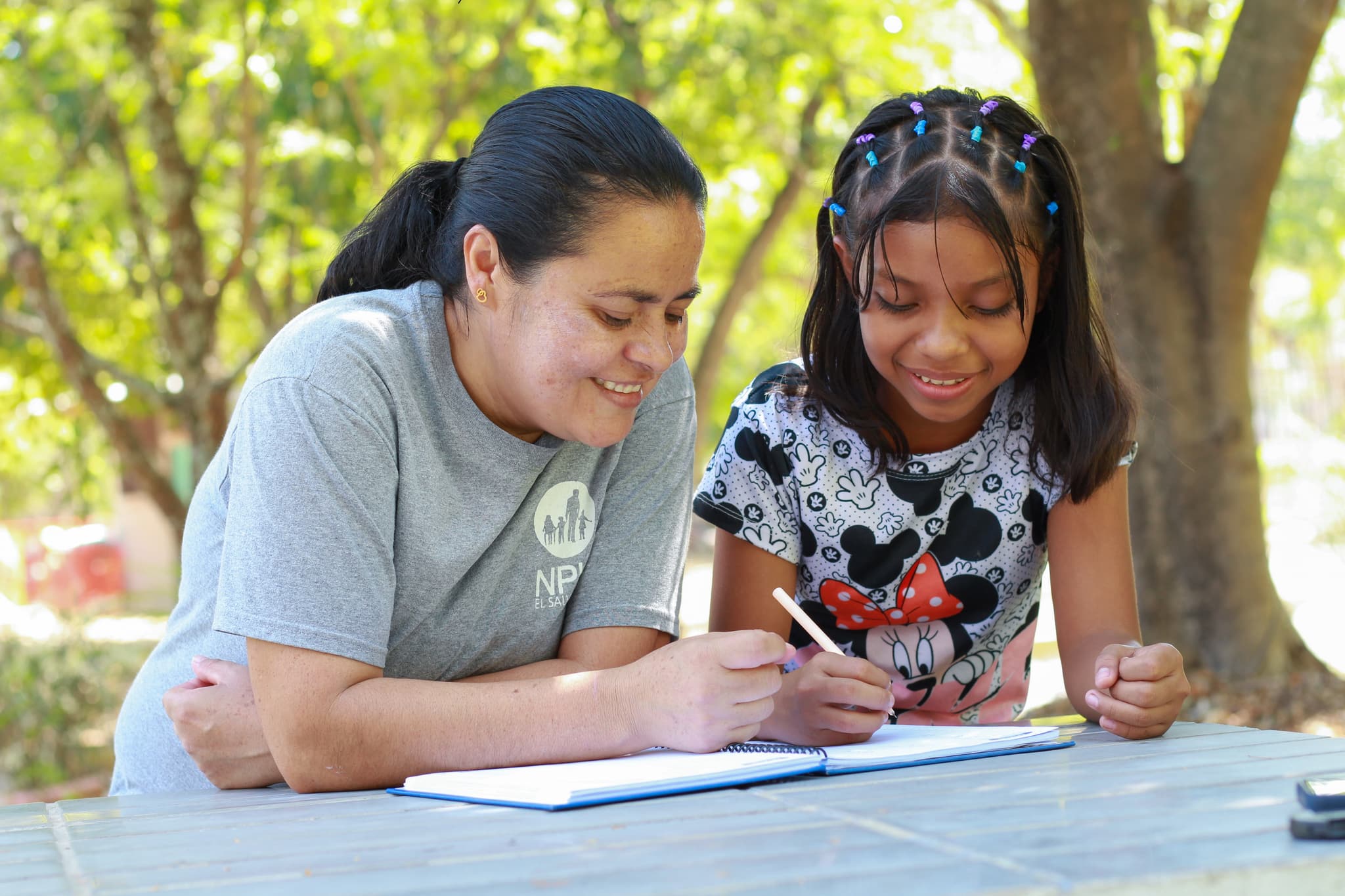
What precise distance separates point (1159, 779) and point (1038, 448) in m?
0.97

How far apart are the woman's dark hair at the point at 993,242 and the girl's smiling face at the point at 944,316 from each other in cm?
2

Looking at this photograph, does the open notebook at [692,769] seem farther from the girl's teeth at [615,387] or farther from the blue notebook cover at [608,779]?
the girl's teeth at [615,387]

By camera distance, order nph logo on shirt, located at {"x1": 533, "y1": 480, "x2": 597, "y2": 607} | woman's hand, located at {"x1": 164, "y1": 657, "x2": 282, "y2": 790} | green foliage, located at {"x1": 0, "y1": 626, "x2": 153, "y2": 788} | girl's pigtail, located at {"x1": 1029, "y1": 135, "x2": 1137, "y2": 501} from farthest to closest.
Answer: green foliage, located at {"x1": 0, "y1": 626, "x2": 153, "y2": 788}, girl's pigtail, located at {"x1": 1029, "y1": 135, "x2": 1137, "y2": 501}, nph logo on shirt, located at {"x1": 533, "y1": 480, "x2": 597, "y2": 607}, woman's hand, located at {"x1": 164, "y1": 657, "x2": 282, "y2": 790}

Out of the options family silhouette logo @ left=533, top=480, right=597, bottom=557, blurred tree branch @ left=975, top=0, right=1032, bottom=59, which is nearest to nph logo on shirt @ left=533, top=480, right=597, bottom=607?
family silhouette logo @ left=533, top=480, right=597, bottom=557

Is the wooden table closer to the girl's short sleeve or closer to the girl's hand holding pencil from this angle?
the girl's hand holding pencil

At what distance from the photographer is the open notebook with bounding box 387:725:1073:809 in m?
1.37

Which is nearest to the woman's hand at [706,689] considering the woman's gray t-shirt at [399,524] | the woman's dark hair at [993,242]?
the woman's gray t-shirt at [399,524]

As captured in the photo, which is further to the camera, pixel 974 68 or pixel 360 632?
pixel 974 68

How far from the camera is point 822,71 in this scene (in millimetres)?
7609

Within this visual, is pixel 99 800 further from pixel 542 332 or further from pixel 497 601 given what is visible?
pixel 542 332

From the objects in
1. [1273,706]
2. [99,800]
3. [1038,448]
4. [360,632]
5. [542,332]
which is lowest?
[1273,706]

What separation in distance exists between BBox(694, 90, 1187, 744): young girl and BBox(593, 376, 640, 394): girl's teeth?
0.42 meters

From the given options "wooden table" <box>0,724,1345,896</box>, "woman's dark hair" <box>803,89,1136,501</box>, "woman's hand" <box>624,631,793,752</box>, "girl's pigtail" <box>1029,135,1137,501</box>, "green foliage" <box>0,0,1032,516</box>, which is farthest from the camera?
"green foliage" <box>0,0,1032,516</box>

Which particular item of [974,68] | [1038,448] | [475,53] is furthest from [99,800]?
[974,68]
